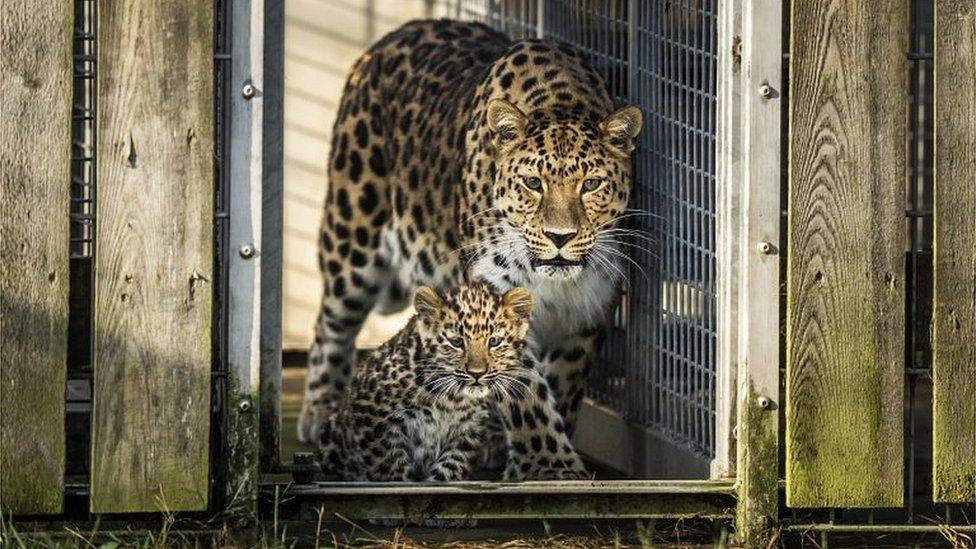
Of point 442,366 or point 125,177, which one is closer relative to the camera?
point 125,177

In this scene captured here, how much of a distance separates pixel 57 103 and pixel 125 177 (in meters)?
0.28

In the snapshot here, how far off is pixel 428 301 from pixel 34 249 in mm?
1594

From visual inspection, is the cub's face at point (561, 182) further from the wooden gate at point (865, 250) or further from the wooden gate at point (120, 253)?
the wooden gate at point (120, 253)

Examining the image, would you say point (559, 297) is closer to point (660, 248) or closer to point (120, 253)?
point (660, 248)

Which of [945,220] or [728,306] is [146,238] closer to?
[728,306]

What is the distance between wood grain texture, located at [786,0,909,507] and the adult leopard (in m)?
1.31

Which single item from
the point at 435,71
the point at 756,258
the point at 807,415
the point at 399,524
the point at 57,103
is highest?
the point at 435,71

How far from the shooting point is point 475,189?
6992mm

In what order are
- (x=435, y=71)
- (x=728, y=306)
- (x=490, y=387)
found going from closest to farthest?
1. (x=728, y=306)
2. (x=490, y=387)
3. (x=435, y=71)

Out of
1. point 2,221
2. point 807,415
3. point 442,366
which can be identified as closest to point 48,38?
point 2,221

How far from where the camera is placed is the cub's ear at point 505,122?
21.9 feet

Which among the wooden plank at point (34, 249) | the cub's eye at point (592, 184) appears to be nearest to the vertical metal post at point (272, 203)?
the wooden plank at point (34, 249)

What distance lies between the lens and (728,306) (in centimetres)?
545

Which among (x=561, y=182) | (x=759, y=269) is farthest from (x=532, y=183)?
(x=759, y=269)
